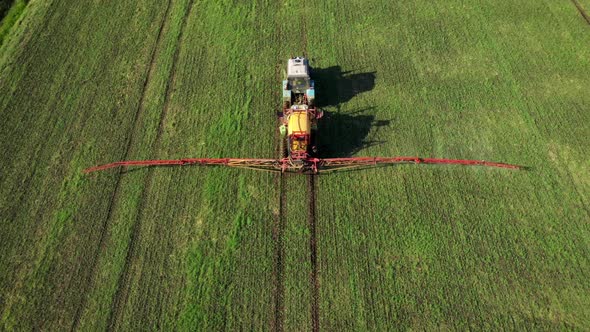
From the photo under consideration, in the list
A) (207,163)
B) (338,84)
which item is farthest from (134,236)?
(338,84)

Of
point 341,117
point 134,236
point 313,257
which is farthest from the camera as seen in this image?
point 341,117

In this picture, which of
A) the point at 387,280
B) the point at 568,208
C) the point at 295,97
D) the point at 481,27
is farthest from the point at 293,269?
the point at 481,27

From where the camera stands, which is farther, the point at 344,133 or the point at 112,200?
the point at 344,133

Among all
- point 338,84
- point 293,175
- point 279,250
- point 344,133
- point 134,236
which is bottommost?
point 279,250

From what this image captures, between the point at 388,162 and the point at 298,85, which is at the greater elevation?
the point at 298,85

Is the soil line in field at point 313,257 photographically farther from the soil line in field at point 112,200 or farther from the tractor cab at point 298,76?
the soil line in field at point 112,200

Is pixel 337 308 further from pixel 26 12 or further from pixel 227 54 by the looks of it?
pixel 26 12

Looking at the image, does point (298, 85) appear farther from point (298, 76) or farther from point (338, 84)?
point (338, 84)
